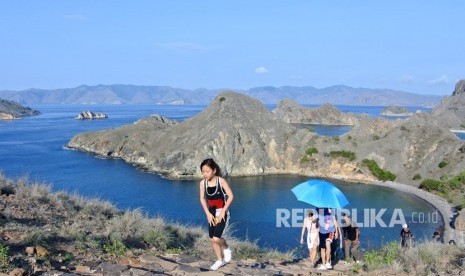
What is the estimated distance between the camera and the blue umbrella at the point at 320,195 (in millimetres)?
10883

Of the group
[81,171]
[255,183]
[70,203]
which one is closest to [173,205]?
[255,183]

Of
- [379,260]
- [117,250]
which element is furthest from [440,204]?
[117,250]

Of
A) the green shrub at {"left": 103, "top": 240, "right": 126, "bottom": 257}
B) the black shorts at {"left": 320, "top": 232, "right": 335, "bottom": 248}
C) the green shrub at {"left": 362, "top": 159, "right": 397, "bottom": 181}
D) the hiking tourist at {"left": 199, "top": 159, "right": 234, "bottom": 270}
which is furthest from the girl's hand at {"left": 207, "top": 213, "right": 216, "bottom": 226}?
the green shrub at {"left": 362, "top": 159, "right": 397, "bottom": 181}

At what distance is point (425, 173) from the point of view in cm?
6719

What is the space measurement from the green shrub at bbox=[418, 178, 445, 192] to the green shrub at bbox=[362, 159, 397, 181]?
671 cm

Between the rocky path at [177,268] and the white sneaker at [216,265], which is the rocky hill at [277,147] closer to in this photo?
Result: the rocky path at [177,268]

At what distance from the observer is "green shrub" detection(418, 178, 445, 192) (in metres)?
59.7

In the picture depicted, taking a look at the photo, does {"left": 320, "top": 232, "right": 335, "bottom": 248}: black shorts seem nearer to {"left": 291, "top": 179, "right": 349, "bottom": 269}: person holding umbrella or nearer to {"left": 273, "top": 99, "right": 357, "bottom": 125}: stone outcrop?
{"left": 291, "top": 179, "right": 349, "bottom": 269}: person holding umbrella

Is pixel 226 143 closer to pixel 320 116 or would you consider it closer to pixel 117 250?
pixel 117 250

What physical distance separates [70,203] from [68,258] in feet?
19.7

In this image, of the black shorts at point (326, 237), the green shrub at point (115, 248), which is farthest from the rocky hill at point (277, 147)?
the green shrub at point (115, 248)

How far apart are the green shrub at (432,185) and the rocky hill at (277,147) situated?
2.86 meters

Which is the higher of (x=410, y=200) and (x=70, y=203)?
(x=70, y=203)

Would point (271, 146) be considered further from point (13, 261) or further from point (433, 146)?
point (13, 261)
